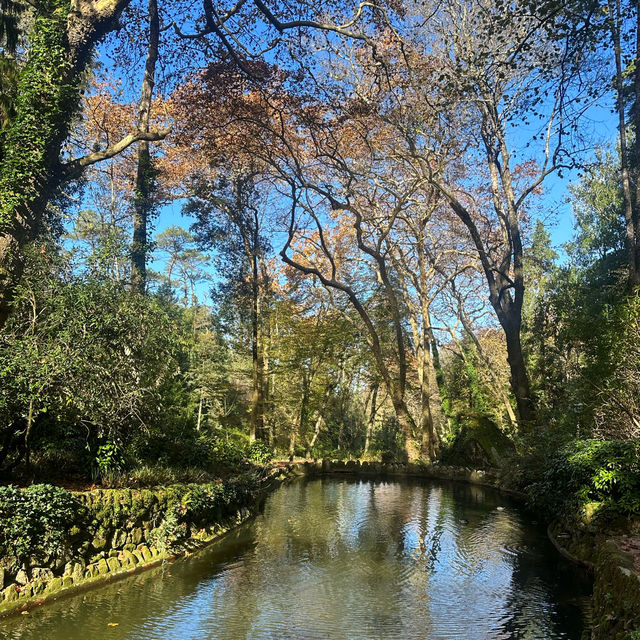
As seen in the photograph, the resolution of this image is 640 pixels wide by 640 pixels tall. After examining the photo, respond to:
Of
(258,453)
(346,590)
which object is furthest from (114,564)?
(258,453)

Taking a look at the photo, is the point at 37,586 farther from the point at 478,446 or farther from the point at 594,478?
the point at 478,446

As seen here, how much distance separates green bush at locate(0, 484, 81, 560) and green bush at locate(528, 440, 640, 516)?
7.11 metres

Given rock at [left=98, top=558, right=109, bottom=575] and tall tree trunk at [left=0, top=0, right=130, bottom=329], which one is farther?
tall tree trunk at [left=0, top=0, right=130, bottom=329]

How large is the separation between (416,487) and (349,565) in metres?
9.12

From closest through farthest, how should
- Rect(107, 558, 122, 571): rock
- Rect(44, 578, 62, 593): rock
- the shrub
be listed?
Rect(44, 578, 62, 593): rock → Rect(107, 558, 122, 571): rock → the shrub

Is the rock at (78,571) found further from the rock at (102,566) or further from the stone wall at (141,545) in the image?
the rock at (102,566)

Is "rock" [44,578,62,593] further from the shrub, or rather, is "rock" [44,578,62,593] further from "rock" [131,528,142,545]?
the shrub

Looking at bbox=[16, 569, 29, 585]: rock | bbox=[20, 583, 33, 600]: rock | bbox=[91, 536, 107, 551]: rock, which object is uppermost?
bbox=[91, 536, 107, 551]: rock

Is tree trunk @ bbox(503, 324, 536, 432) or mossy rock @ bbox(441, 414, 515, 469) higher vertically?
tree trunk @ bbox(503, 324, 536, 432)

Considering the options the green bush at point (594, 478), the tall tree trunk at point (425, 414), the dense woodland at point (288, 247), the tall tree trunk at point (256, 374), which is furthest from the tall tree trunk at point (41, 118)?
the tall tree trunk at point (425, 414)

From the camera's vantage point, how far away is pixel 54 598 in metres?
5.42

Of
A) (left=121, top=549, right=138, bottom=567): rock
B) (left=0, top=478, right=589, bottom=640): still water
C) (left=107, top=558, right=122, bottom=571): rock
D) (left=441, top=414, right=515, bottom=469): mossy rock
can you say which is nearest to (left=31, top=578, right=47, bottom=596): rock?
(left=0, top=478, right=589, bottom=640): still water

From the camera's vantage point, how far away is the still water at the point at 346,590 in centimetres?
503

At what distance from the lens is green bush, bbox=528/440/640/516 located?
22.5ft
